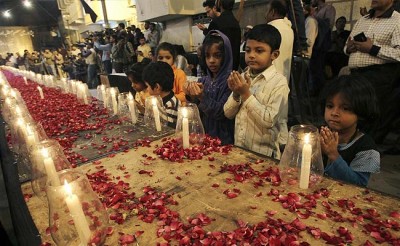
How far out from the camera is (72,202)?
0.84 metres

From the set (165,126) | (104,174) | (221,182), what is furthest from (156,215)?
(165,126)

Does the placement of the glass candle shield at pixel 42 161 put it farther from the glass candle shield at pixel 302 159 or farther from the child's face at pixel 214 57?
the child's face at pixel 214 57

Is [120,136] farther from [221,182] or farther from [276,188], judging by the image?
[276,188]

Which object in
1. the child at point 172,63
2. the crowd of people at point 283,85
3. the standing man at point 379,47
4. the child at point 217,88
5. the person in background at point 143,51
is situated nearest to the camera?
the crowd of people at point 283,85

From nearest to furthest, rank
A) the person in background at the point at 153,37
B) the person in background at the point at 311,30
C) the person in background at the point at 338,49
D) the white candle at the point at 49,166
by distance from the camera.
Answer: the white candle at the point at 49,166 → the person in background at the point at 311,30 → the person in background at the point at 338,49 → the person in background at the point at 153,37

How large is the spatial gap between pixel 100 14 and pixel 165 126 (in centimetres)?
1879

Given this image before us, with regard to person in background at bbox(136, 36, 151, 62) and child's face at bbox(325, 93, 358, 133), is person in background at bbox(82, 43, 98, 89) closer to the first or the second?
person in background at bbox(136, 36, 151, 62)

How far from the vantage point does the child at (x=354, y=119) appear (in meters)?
1.51

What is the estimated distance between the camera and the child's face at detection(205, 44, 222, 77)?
2418 millimetres

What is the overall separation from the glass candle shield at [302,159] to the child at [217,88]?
1159mm

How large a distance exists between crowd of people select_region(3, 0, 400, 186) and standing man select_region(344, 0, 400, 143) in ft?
0.03

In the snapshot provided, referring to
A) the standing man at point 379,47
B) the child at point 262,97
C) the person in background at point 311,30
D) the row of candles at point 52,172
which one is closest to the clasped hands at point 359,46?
the standing man at point 379,47

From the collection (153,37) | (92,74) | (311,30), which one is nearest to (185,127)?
(311,30)

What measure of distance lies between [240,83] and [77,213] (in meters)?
1.27
